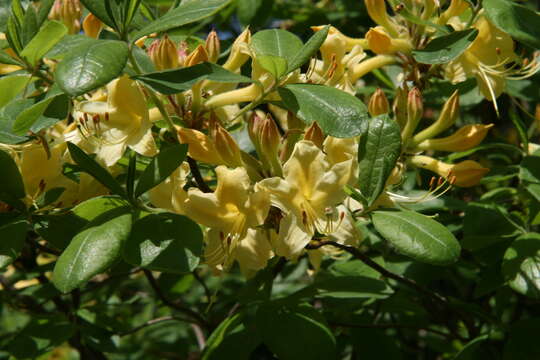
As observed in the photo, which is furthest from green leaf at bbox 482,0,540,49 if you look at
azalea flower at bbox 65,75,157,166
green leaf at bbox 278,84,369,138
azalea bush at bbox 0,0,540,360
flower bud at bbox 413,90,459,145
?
azalea flower at bbox 65,75,157,166

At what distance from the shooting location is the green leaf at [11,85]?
1.24 metres

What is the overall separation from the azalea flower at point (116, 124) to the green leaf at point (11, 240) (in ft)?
0.68

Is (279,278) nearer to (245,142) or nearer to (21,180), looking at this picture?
(245,142)

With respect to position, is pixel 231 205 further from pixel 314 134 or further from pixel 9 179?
pixel 9 179

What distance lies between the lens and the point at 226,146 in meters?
1.22

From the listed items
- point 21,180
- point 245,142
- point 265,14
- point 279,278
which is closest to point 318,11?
point 265,14

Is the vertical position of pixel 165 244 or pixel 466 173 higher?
pixel 165 244

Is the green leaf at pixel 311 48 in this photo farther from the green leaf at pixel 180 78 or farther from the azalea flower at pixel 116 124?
the azalea flower at pixel 116 124

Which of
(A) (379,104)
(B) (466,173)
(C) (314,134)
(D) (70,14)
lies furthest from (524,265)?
(D) (70,14)

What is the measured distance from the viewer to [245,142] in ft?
5.91

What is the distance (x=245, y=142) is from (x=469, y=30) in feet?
2.17

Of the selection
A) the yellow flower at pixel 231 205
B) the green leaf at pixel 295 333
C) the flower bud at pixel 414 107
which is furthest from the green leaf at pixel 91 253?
the flower bud at pixel 414 107

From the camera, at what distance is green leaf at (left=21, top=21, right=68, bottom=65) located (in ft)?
3.70

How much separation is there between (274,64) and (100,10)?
1.01 ft
